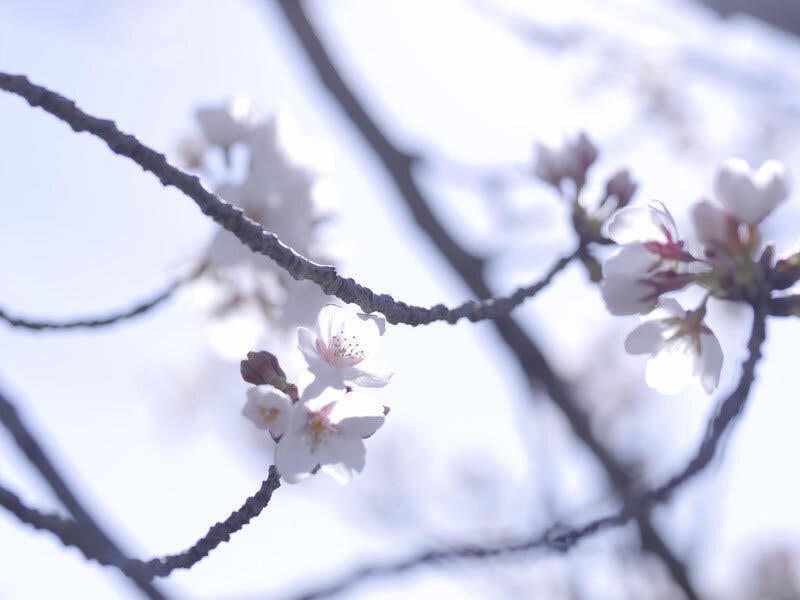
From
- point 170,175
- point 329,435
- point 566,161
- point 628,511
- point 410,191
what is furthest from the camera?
point 410,191

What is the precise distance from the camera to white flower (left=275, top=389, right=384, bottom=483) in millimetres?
930

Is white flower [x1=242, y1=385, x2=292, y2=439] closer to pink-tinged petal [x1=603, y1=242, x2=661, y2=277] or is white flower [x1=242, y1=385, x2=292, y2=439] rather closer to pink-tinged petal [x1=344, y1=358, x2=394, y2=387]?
pink-tinged petal [x1=344, y1=358, x2=394, y2=387]

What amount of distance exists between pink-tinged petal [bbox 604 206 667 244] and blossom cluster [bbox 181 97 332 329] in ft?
1.92

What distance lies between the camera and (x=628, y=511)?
1.33 m

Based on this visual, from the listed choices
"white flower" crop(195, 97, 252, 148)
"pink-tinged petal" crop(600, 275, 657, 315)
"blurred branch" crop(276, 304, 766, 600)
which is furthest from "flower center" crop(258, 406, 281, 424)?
"white flower" crop(195, 97, 252, 148)

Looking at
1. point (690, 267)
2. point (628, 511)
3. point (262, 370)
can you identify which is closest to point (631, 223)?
point (690, 267)

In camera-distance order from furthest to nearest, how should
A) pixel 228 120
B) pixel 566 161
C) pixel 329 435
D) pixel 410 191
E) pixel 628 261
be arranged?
1. pixel 410 191
2. pixel 228 120
3. pixel 566 161
4. pixel 628 261
5. pixel 329 435

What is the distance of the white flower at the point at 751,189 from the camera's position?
3.98ft

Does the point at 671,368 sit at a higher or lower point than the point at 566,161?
lower

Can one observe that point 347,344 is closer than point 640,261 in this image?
Yes

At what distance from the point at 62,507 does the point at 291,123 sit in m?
0.81

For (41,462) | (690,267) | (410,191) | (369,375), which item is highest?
(410,191)

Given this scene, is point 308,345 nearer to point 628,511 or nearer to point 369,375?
point 369,375

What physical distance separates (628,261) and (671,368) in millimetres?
181
